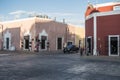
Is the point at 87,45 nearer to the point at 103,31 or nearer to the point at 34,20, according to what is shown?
the point at 103,31

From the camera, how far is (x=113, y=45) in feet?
109

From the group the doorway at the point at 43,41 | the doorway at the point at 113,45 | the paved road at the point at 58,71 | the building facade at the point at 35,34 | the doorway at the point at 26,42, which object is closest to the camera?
the paved road at the point at 58,71

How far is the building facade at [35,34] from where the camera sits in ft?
160

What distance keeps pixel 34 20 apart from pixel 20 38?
6127 millimetres

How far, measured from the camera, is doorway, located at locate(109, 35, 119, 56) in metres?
32.9

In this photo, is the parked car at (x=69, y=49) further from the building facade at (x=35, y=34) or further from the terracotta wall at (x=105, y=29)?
the terracotta wall at (x=105, y=29)

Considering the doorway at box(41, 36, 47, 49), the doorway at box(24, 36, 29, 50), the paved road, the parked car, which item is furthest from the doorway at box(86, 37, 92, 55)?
the doorway at box(24, 36, 29, 50)

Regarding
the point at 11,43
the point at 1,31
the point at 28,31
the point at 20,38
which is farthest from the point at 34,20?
the point at 1,31

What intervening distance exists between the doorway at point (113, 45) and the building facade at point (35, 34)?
57.6ft

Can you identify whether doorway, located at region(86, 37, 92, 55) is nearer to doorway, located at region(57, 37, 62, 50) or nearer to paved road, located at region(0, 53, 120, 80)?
paved road, located at region(0, 53, 120, 80)

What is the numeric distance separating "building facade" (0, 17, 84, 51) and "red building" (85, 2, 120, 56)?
→ 48.4 ft

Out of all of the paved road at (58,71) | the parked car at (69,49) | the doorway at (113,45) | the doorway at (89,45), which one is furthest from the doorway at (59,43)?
the paved road at (58,71)

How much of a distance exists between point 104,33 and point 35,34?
1804 cm

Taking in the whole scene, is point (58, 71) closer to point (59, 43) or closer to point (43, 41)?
point (43, 41)
